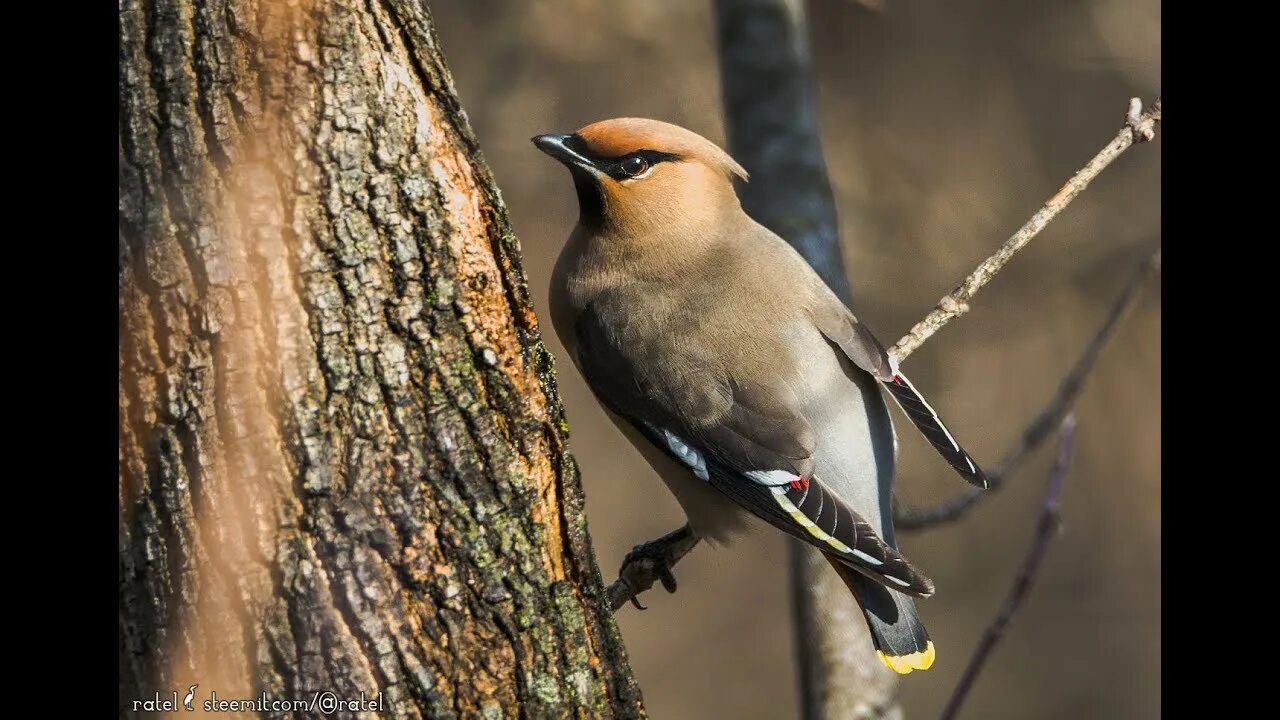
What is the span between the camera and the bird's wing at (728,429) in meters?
3.54

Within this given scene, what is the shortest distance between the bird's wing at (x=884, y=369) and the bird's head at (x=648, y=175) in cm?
50

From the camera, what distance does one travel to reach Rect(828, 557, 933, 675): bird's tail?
3488mm

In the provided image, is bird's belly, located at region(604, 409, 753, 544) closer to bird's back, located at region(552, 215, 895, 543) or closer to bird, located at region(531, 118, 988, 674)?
bird, located at region(531, 118, 988, 674)

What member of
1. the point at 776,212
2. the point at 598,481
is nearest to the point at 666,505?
the point at 598,481

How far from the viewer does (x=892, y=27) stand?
7.34 metres

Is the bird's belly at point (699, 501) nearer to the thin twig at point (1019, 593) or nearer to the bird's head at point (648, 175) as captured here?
the bird's head at point (648, 175)

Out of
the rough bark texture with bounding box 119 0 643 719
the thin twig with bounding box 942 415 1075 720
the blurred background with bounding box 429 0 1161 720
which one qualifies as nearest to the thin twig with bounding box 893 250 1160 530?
the thin twig with bounding box 942 415 1075 720

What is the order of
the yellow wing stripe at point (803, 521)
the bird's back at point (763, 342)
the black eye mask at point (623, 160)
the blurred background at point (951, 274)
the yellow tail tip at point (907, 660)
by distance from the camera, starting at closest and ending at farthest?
the yellow wing stripe at point (803, 521) < the yellow tail tip at point (907, 660) < the bird's back at point (763, 342) < the black eye mask at point (623, 160) < the blurred background at point (951, 274)

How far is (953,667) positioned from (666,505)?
73.9 inches

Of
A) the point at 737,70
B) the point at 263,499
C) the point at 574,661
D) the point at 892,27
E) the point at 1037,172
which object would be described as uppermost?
the point at 892,27

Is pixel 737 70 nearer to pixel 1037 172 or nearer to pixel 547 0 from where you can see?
pixel 547 0

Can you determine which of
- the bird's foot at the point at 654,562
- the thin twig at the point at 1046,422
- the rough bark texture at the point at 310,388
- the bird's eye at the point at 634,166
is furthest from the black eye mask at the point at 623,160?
the rough bark texture at the point at 310,388

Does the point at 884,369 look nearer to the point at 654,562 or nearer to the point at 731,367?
the point at 731,367

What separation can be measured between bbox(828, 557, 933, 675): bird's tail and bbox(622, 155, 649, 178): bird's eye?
1278mm
